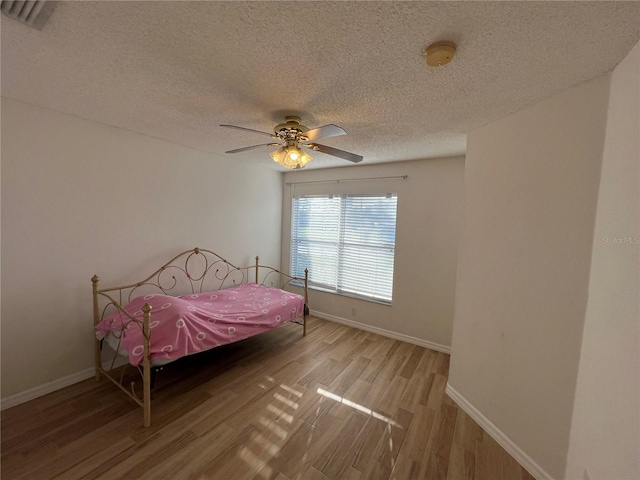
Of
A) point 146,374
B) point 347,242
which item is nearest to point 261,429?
point 146,374

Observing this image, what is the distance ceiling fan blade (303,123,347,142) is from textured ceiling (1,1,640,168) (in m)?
0.22

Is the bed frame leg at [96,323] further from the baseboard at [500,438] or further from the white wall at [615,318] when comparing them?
the white wall at [615,318]

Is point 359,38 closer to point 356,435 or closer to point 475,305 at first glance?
point 475,305

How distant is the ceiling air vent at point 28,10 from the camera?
3.32 feet

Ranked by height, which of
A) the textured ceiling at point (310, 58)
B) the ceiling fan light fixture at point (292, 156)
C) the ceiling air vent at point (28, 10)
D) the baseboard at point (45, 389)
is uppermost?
the textured ceiling at point (310, 58)

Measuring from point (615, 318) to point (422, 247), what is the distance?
Result: 82.6 inches

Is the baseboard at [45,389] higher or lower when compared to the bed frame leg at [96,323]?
lower

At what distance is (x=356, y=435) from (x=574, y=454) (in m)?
1.25

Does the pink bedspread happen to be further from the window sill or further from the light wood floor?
the window sill

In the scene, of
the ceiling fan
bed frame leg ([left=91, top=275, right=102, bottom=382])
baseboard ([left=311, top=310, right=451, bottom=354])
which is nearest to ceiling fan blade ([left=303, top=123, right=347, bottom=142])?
the ceiling fan

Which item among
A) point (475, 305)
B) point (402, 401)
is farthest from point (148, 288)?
point (475, 305)

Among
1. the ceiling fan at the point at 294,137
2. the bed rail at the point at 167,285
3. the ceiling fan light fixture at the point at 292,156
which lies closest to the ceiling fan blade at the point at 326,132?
the ceiling fan at the point at 294,137

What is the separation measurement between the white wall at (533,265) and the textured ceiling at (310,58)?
233mm

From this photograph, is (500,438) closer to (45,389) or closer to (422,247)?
(422,247)
